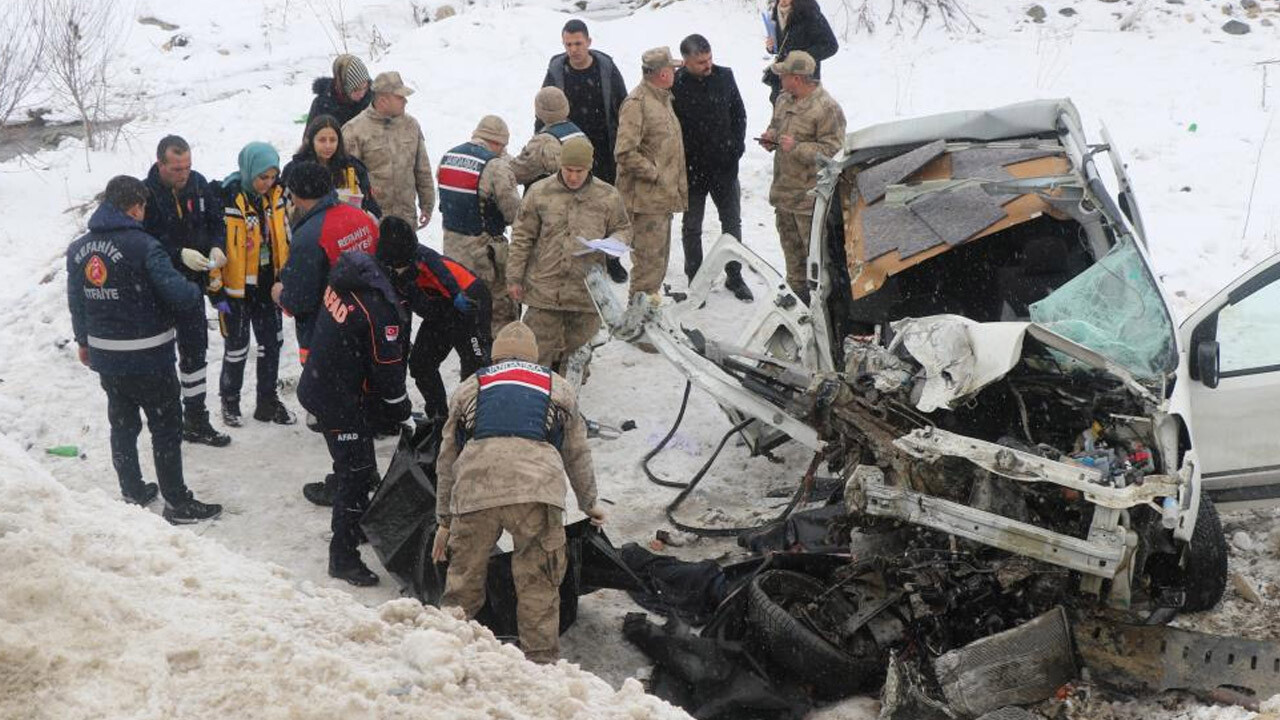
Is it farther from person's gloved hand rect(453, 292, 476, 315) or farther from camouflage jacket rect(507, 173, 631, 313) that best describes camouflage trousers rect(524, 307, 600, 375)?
person's gloved hand rect(453, 292, 476, 315)

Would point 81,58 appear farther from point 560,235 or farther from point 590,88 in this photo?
point 560,235

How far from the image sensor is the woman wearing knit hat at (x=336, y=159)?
7887 millimetres

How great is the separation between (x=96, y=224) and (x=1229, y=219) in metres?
9.25

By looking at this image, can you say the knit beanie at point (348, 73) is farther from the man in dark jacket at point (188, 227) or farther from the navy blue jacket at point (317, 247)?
the navy blue jacket at point (317, 247)

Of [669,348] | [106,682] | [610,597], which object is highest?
[106,682]

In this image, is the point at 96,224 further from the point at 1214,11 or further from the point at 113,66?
the point at 1214,11

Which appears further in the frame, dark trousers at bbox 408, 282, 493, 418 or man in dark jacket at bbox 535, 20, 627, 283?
man in dark jacket at bbox 535, 20, 627, 283

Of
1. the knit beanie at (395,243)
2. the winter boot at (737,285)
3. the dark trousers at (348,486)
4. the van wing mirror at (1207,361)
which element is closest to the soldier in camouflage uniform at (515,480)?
the dark trousers at (348,486)

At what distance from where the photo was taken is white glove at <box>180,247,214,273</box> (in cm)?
741

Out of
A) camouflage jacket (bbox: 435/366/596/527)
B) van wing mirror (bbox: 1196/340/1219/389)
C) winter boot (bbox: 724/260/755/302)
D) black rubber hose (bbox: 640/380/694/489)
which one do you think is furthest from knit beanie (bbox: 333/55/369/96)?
van wing mirror (bbox: 1196/340/1219/389)

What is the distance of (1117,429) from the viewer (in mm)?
5457

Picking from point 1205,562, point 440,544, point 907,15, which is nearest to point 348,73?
point 440,544

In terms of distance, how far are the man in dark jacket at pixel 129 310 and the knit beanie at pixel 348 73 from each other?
247 cm

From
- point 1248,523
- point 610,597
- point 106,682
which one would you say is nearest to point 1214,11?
point 1248,523
